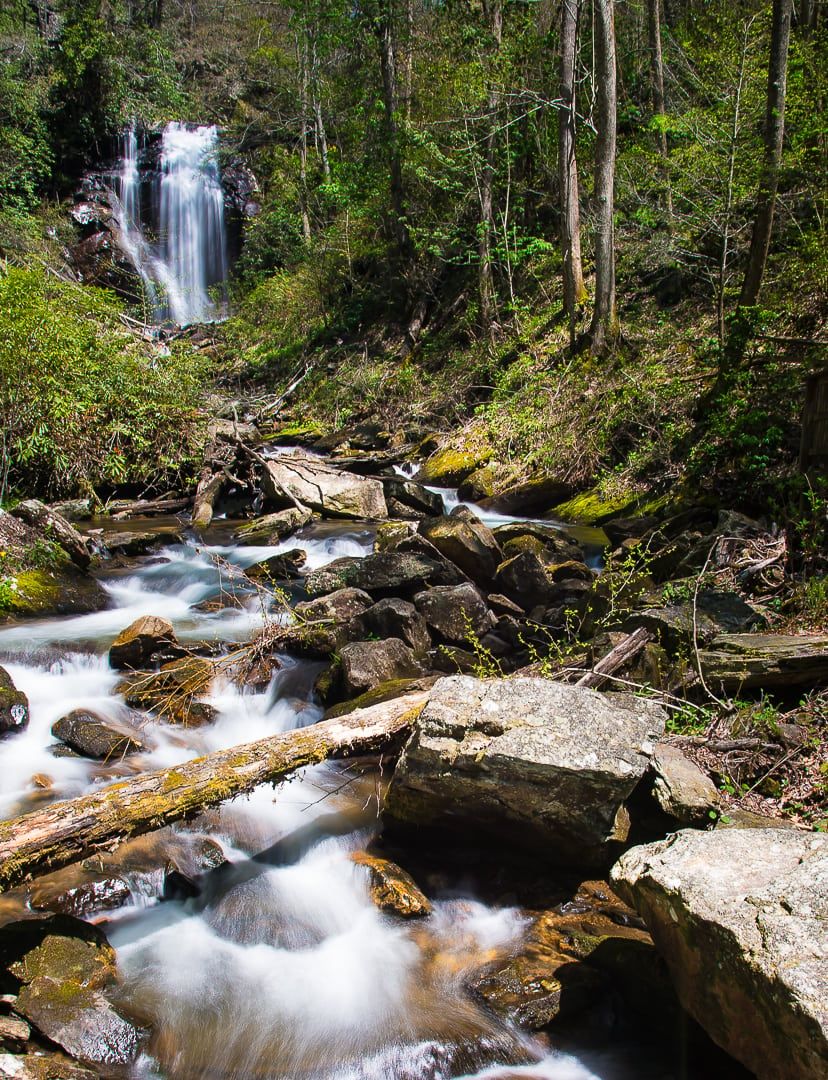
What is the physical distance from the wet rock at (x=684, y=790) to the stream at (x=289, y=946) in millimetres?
989

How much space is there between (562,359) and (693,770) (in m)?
11.0

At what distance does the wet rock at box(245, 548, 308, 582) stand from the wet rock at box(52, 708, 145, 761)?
3.05 m

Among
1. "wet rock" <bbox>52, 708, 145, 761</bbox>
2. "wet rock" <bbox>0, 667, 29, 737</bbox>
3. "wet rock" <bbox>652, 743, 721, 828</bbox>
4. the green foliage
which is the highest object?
the green foliage

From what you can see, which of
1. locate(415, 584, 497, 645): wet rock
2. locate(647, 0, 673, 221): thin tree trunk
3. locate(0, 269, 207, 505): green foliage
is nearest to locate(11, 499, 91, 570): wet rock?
locate(0, 269, 207, 505): green foliage

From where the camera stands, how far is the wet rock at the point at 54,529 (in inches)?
315

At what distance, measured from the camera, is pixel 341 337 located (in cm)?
2170

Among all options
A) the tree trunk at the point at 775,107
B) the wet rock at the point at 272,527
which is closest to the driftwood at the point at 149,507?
the wet rock at the point at 272,527

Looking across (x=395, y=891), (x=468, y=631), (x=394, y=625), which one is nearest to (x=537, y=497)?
(x=468, y=631)

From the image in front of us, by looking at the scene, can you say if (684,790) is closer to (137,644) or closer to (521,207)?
(137,644)

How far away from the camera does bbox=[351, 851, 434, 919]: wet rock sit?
3658 mm

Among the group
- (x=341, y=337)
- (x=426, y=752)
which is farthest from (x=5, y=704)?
(x=341, y=337)

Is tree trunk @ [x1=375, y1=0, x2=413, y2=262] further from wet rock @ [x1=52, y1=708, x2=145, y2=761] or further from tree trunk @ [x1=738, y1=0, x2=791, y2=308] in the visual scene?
wet rock @ [x1=52, y1=708, x2=145, y2=761]

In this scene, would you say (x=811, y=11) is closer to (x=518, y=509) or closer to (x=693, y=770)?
(x=518, y=509)

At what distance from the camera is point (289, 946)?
11.9 feet
